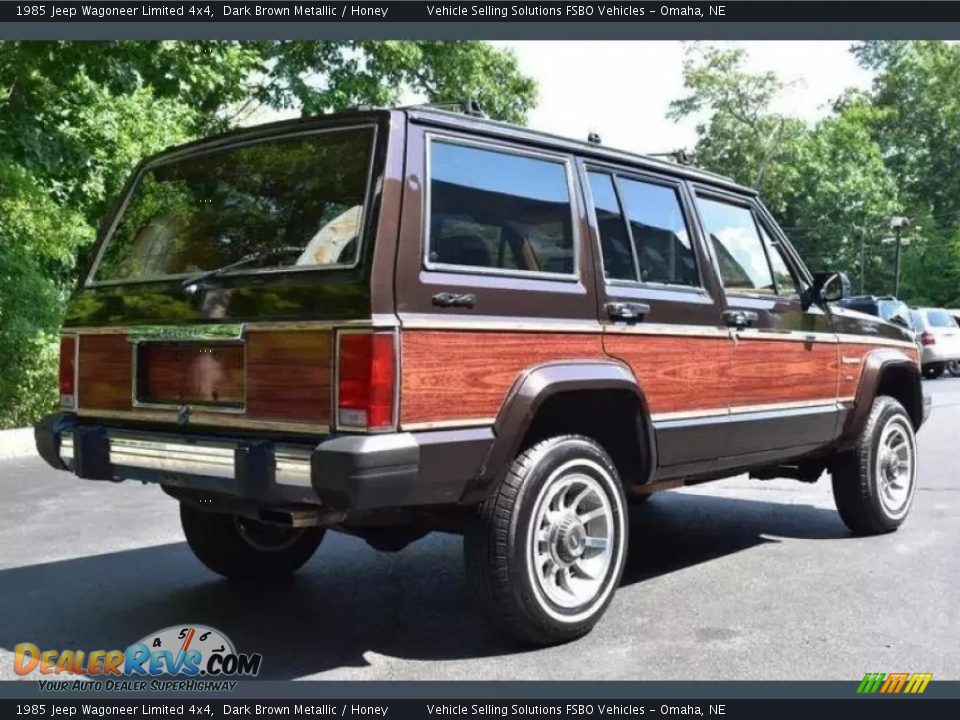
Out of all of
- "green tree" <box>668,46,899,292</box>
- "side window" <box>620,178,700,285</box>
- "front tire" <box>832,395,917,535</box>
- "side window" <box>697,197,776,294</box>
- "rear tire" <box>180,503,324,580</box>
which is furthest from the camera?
"green tree" <box>668,46,899,292</box>

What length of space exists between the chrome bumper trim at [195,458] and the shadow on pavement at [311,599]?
0.76m

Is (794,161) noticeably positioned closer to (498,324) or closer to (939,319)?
(939,319)

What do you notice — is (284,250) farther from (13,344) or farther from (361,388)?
(13,344)

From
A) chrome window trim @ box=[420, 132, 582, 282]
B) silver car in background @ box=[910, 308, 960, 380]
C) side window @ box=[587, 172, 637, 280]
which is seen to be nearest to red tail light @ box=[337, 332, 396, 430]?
chrome window trim @ box=[420, 132, 582, 282]

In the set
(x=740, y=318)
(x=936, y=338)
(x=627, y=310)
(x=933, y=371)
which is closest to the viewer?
(x=627, y=310)

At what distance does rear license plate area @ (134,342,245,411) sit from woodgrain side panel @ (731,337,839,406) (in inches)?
99.6

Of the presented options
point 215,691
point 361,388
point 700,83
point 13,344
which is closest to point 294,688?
point 215,691

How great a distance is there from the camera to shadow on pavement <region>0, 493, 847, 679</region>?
4.09m

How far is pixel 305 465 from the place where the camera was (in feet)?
11.2

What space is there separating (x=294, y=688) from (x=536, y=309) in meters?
1.69

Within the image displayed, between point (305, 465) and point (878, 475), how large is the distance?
13.4 feet

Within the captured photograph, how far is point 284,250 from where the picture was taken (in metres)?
3.91

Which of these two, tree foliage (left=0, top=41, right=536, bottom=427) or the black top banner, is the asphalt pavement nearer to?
the black top banner
